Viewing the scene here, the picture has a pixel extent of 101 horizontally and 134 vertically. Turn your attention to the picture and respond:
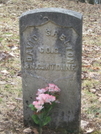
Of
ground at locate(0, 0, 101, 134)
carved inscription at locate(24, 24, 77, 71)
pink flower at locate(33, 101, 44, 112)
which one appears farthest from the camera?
ground at locate(0, 0, 101, 134)

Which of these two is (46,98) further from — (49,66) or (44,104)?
(49,66)

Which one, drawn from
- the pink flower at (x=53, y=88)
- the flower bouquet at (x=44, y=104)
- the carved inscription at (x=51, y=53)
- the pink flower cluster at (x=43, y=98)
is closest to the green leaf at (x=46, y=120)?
the flower bouquet at (x=44, y=104)

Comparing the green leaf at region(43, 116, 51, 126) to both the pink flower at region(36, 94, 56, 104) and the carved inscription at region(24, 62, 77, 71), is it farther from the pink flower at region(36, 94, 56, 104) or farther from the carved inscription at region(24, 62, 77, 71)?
the carved inscription at region(24, 62, 77, 71)

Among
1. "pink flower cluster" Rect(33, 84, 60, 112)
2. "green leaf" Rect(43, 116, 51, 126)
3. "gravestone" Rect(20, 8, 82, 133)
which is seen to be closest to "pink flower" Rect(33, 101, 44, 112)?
"pink flower cluster" Rect(33, 84, 60, 112)

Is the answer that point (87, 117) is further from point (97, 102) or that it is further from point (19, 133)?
point (19, 133)

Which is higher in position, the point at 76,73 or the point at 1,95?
the point at 76,73

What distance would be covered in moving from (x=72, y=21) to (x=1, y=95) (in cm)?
179

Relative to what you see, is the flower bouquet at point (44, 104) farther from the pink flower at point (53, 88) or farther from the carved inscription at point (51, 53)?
the carved inscription at point (51, 53)

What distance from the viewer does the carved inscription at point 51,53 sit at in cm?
349

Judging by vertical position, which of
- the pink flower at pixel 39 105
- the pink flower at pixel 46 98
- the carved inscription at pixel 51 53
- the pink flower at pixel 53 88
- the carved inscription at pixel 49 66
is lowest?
the pink flower at pixel 39 105

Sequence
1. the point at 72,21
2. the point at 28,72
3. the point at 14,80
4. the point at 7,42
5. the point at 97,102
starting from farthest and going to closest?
1. the point at 7,42
2. the point at 14,80
3. the point at 97,102
4. the point at 28,72
5. the point at 72,21

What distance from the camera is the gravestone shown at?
3455 millimetres

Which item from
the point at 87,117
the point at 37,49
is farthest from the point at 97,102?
the point at 37,49

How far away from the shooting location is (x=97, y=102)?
464 centimetres
